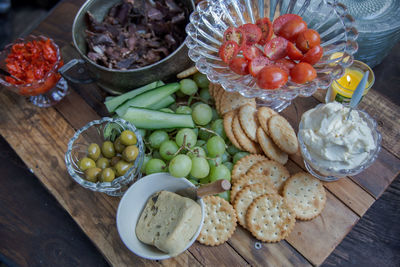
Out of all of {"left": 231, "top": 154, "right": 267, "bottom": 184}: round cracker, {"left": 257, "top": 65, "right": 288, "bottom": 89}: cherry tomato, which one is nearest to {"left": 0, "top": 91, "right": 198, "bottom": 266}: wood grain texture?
{"left": 231, "top": 154, "right": 267, "bottom": 184}: round cracker

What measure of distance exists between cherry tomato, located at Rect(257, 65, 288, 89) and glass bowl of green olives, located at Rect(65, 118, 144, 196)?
0.49 m

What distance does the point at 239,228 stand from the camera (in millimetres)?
1225

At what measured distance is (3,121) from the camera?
1476 mm

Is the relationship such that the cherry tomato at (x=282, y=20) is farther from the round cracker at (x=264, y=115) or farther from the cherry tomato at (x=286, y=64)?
the round cracker at (x=264, y=115)

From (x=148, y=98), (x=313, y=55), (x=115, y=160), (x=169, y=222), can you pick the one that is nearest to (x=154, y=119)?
(x=148, y=98)

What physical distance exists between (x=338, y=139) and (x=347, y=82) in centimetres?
40

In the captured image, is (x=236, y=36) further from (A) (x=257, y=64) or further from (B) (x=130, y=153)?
(B) (x=130, y=153)

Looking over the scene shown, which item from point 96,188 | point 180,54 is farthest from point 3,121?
point 180,54

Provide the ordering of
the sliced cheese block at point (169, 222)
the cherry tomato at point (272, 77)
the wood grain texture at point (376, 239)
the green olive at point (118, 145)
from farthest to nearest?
the wood grain texture at point (376, 239)
the green olive at point (118, 145)
the cherry tomato at point (272, 77)
the sliced cheese block at point (169, 222)

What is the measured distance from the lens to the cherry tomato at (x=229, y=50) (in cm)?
120

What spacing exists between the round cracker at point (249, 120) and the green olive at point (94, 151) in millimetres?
563

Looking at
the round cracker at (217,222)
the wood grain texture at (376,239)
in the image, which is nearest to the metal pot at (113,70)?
the round cracker at (217,222)

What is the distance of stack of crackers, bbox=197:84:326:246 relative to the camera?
120 cm

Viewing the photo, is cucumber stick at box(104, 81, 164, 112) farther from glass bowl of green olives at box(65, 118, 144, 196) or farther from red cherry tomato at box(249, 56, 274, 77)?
red cherry tomato at box(249, 56, 274, 77)
